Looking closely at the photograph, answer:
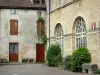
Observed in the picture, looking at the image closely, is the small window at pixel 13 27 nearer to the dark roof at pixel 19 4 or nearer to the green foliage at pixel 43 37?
the dark roof at pixel 19 4

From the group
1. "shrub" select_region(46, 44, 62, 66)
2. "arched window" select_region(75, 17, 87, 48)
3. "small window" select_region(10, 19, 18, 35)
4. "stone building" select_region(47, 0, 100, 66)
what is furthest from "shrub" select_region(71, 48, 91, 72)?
"small window" select_region(10, 19, 18, 35)

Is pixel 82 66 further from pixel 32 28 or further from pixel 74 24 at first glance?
pixel 32 28

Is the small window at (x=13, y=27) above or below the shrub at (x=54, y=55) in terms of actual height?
above

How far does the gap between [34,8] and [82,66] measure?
2227 centimetres

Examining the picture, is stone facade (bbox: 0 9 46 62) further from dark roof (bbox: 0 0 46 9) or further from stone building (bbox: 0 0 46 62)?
dark roof (bbox: 0 0 46 9)

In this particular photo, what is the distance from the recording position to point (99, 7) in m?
21.2

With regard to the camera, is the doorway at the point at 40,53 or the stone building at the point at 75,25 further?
the doorway at the point at 40,53

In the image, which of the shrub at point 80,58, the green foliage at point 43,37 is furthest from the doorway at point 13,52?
the shrub at point 80,58

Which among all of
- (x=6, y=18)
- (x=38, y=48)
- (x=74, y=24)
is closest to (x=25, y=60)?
(x=38, y=48)

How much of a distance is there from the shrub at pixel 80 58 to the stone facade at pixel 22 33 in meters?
19.4

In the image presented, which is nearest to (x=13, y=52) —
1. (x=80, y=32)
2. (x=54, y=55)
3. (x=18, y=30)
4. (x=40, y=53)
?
(x=18, y=30)

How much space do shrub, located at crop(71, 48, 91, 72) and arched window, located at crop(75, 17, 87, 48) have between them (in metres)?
1.71

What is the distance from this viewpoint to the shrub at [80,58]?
22.4 m

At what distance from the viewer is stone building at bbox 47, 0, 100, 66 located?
71.6 feet
